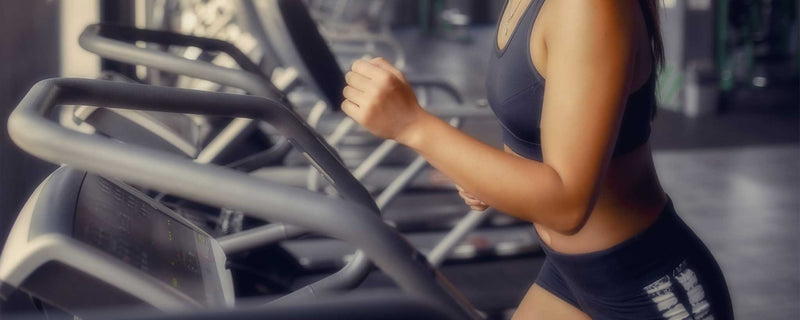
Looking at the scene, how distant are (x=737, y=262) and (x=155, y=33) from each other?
8.01ft

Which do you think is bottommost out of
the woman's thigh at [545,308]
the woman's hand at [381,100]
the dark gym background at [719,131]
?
the dark gym background at [719,131]

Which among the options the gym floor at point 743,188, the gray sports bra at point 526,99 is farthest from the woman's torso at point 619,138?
the gym floor at point 743,188

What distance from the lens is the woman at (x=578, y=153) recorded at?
859 mm

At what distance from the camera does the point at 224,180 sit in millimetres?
586

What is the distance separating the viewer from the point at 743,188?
4.25m

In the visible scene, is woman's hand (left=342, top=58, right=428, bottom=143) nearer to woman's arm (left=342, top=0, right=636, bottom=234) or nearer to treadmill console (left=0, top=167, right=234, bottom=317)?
woman's arm (left=342, top=0, right=636, bottom=234)

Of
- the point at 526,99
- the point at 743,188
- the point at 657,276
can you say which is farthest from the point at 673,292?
the point at 743,188

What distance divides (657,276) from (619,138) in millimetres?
196

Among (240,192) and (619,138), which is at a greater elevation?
(240,192)

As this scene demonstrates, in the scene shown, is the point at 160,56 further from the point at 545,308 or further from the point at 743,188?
the point at 743,188

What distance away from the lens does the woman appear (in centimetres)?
86

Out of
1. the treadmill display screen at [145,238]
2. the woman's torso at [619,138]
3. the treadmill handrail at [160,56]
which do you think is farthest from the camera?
the treadmill handrail at [160,56]

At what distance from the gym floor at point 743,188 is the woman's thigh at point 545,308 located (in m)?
1.46

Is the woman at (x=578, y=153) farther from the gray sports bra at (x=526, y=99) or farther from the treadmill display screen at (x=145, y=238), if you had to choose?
the treadmill display screen at (x=145, y=238)
